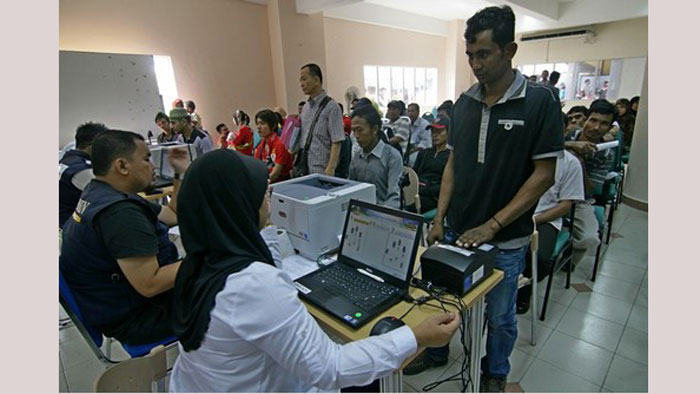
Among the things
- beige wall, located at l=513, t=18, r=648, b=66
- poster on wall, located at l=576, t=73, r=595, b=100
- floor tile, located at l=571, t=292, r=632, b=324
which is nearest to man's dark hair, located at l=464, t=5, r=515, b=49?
floor tile, located at l=571, t=292, r=632, b=324

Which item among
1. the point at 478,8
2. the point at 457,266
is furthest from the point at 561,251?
the point at 478,8

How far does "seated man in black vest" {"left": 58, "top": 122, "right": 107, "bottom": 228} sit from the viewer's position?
2139 mm

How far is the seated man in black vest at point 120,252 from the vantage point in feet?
3.87

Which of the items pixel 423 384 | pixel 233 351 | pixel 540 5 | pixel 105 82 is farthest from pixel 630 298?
pixel 540 5

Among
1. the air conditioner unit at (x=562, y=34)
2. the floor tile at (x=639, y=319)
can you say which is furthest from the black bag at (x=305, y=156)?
the air conditioner unit at (x=562, y=34)

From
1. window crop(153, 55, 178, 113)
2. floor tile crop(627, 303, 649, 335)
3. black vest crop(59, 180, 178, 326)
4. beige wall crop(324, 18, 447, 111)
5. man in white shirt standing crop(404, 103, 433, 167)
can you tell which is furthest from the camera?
beige wall crop(324, 18, 447, 111)

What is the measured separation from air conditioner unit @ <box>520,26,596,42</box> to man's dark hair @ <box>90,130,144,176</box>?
10.8 metres

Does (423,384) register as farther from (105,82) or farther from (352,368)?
(105,82)

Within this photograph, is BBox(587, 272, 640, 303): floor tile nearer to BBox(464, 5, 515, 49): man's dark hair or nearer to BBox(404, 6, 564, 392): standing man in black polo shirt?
BBox(404, 6, 564, 392): standing man in black polo shirt

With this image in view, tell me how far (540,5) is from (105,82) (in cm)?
760

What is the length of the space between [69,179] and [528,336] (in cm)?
296

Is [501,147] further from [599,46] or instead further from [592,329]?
[599,46]

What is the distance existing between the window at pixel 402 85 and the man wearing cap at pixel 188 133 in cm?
498

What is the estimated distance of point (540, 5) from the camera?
6.80 metres
